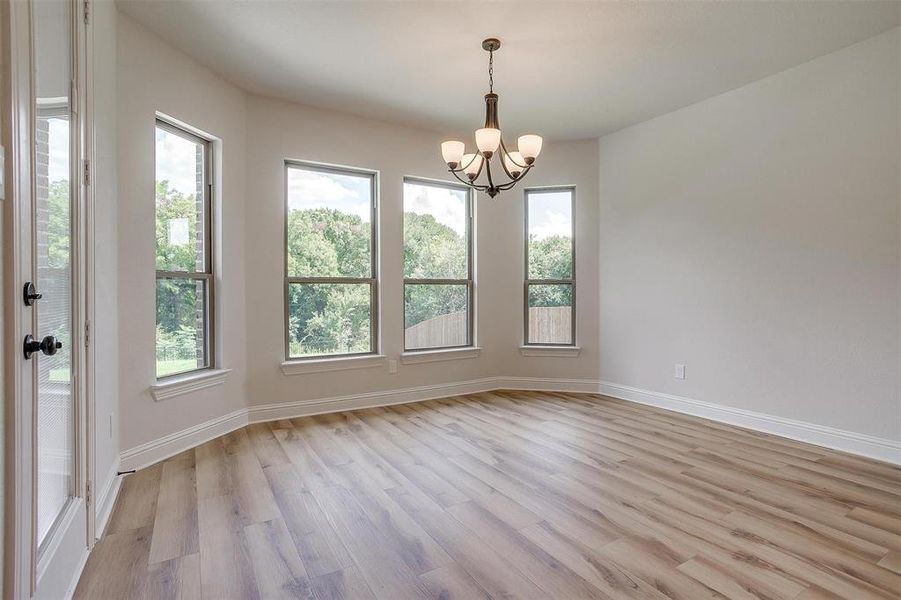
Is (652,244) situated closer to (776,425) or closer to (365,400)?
(776,425)

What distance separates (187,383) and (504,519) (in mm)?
2382

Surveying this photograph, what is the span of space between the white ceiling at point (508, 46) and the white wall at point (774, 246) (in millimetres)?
347

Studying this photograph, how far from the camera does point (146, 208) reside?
2.93 metres

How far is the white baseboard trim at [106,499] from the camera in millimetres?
2072

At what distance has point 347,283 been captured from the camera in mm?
4324

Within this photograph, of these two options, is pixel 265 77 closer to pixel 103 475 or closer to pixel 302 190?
pixel 302 190

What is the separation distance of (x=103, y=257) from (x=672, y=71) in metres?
3.99

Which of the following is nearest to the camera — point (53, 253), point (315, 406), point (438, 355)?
point (53, 253)

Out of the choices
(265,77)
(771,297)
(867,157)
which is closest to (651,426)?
(771,297)

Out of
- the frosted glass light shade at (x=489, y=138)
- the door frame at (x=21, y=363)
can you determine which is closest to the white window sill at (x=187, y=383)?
the door frame at (x=21, y=363)

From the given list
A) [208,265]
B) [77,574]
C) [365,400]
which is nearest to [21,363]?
[77,574]

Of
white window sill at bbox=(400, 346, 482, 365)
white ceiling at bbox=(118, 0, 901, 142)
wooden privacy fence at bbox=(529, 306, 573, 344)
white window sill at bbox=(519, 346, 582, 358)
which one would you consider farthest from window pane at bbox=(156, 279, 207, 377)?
wooden privacy fence at bbox=(529, 306, 573, 344)

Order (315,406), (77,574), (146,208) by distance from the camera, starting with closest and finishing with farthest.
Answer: (77,574), (146,208), (315,406)

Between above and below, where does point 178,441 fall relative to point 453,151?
below
